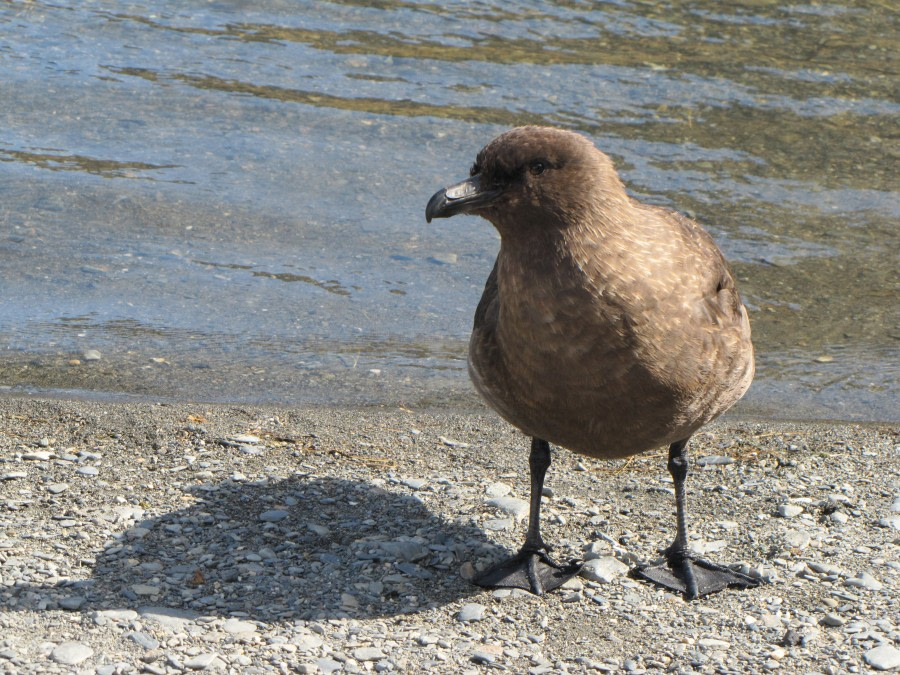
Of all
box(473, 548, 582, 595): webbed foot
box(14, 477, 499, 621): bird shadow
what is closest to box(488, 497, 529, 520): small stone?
box(14, 477, 499, 621): bird shadow

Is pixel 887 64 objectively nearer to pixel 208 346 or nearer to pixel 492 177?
pixel 208 346

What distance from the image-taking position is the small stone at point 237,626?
410 centimetres

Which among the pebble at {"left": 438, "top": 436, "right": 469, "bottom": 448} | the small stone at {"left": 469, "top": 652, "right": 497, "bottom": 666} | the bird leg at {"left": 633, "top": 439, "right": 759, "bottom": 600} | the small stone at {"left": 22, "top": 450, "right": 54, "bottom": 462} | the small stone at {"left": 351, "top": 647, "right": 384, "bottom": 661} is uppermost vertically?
the bird leg at {"left": 633, "top": 439, "right": 759, "bottom": 600}

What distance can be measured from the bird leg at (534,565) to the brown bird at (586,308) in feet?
1.38

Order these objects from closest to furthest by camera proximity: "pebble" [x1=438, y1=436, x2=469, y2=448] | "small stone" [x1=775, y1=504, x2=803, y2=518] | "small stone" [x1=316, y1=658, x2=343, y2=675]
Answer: "small stone" [x1=316, y1=658, x2=343, y2=675] < "small stone" [x1=775, y1=504, x2=803, y2=518] < "pebble" [x1=438, y1=436, x2=469, y2=448]

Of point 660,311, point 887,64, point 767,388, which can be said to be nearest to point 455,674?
point 660,311

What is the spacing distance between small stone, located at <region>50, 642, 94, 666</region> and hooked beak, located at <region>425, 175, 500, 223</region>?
6.10 feet

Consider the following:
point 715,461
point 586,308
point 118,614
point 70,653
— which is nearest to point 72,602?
point 118,614

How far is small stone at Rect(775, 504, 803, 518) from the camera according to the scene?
5.14m

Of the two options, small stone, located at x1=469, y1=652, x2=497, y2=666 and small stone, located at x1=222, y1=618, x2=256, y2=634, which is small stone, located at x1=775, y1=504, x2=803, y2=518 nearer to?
small stone, located at x1=469, y1=652, x2=497, y2=666

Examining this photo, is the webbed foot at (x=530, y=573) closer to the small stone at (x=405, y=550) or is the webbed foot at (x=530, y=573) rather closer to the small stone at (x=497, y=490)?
the small stone at (x=405, y=550)

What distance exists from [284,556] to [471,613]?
80 cm

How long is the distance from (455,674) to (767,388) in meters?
3.70

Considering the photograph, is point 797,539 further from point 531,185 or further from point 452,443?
point 531,185
